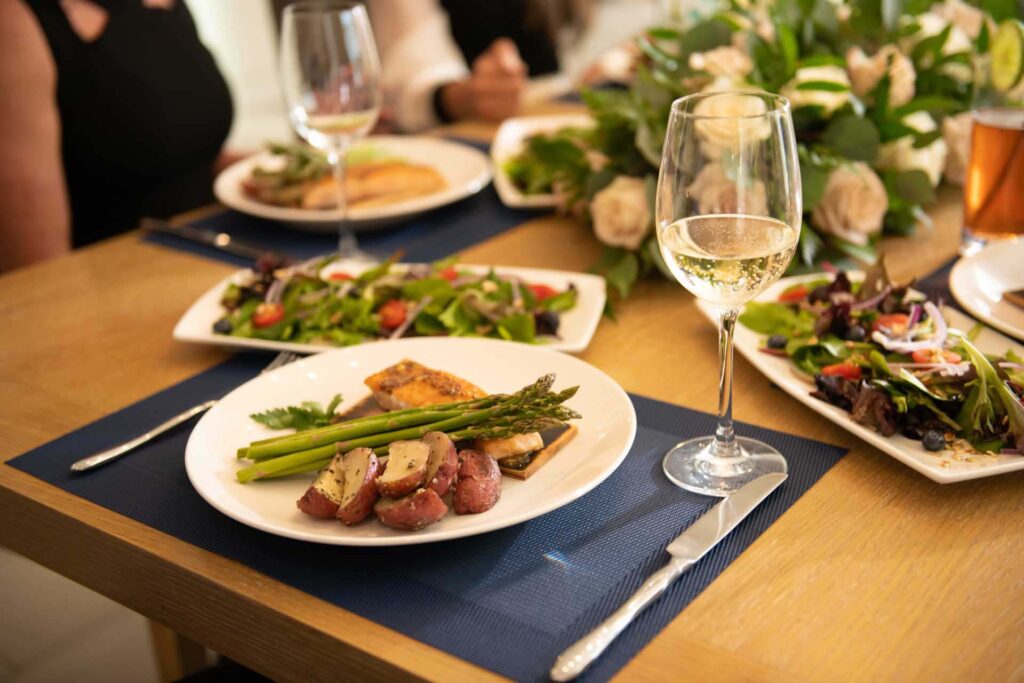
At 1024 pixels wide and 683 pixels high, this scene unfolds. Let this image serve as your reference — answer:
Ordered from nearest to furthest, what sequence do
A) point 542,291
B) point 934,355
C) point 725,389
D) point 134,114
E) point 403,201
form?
1. point 725,389
2. point 934,355
3. point 542,291
4. point 403,201
5. point 134,114

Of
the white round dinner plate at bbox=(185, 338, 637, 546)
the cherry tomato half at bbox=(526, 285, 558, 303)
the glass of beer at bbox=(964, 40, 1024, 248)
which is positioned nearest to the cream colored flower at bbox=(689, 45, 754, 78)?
the glass of beer at bbox=(964, 40, 1024, 248)

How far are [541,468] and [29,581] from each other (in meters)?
1.77

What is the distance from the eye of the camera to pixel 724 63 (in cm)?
168

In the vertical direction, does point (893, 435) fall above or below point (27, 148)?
below

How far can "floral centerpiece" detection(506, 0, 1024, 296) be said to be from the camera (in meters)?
1.62

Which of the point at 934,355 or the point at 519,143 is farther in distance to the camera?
the point at 519,143

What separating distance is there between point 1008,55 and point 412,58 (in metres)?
1.96

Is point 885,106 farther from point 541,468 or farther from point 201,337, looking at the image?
point 201,337

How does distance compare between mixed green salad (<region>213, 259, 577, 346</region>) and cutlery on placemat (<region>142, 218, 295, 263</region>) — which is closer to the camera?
mixed green salad (<region>213, 259, 577, 346</region>)

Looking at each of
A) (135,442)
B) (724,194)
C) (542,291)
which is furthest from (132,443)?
(724,194)

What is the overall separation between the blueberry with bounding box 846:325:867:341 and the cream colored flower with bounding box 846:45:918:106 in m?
0.67

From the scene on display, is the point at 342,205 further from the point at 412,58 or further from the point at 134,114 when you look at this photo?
the point at 412,58

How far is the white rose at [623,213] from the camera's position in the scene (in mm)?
1595

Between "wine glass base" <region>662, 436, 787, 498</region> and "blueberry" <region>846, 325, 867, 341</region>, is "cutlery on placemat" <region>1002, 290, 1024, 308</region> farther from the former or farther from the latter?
"wine glass base" <region>662, 436, 787, 498</region>
